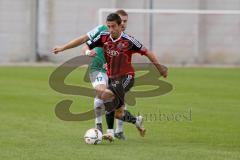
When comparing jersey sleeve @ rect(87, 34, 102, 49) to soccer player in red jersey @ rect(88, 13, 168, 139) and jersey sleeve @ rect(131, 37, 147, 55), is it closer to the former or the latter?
soccer player in red jersey @ rect(88, 13, 168, 139)

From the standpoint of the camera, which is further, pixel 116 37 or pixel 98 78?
pixel 98 78

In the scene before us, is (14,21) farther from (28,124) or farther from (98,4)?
(28,124)

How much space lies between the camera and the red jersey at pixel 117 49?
35.9 ft

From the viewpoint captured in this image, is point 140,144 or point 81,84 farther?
point 81,84

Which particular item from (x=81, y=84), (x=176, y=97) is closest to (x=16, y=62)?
(x=81, y=84)

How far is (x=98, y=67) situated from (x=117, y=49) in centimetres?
116

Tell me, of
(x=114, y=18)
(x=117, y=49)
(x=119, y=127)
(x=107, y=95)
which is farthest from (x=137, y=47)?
(x=119, y=127)

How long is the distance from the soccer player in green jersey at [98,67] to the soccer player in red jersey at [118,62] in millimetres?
169

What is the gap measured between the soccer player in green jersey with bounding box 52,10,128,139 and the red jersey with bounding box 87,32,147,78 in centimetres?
18

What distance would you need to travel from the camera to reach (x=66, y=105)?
672 inches

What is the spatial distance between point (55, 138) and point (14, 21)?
87.6 ft

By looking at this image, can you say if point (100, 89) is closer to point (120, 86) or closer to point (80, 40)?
point (120, 86)

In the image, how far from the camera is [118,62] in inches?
438

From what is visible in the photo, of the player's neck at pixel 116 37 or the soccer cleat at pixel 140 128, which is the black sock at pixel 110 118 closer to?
the soccer cleat at pixel 140 128
